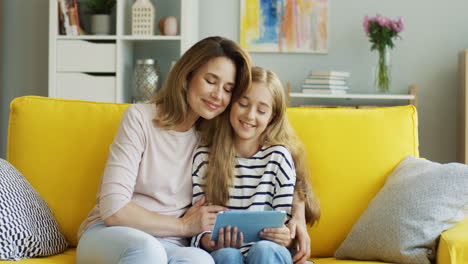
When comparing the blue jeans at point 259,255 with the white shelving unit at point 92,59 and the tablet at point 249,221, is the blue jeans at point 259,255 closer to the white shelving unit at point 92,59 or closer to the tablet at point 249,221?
the tablet at point 249,221

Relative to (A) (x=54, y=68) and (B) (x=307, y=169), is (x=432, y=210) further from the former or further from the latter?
(A) (x=54, y=68)

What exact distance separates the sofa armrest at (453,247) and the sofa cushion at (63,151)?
42.3 inches

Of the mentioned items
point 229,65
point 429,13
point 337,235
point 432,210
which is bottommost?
point 337,235

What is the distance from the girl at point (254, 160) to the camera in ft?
6.07

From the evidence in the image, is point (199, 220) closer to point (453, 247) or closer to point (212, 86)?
point (212, 86)

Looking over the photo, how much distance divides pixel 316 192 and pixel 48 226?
846 mm

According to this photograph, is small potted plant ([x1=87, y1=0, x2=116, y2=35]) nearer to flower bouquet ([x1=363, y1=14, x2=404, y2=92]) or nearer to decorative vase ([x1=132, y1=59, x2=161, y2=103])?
decorative vase ([x1=132, y1=59, x2=161, y2=103])

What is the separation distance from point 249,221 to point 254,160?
251 millimetres

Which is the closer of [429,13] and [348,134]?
[348,134]

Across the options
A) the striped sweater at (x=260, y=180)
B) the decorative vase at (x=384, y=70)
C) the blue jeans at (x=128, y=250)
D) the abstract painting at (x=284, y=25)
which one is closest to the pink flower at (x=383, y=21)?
the decorative vase at (x=384, y=70)

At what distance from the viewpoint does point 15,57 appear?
4465mm

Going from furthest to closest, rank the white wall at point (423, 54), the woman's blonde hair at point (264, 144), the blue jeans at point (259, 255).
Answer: the white wall at point (423, 54)
the woman's blonde hair at point (264, 144)
the blue jeans at point (259, 255)

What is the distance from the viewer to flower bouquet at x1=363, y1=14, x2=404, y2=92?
12.9 feet

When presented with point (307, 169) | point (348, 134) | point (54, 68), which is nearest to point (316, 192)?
point (307, 169)
